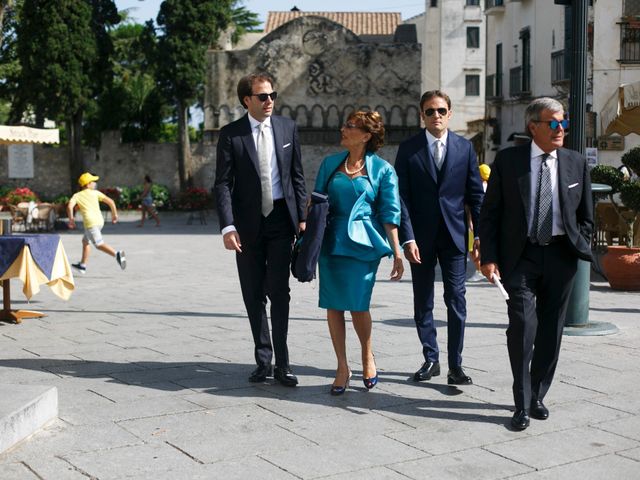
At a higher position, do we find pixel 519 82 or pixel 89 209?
pixel 519 82

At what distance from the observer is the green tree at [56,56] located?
35.3m

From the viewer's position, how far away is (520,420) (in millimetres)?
5555

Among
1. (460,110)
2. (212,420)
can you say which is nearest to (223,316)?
(212,420)

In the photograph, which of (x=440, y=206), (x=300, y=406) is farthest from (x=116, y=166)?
(x=300, y=406)

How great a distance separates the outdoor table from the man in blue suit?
4326mm

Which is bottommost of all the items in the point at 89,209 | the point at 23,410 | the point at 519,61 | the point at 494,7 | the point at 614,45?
the point at 23,410

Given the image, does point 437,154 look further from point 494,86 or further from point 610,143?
point 494,86

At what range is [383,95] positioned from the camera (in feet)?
127

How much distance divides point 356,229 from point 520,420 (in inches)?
60.2

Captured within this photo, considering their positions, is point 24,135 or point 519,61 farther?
point 519,61

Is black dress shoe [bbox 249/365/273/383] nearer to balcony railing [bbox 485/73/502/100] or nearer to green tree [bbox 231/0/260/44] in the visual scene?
balcony railing [bbox 485/73/502/100]

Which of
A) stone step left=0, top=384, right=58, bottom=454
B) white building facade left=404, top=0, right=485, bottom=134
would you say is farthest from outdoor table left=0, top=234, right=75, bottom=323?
white building facade left=404, top=0, right=485, bottom=134

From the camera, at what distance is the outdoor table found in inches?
383

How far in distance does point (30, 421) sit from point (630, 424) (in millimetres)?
3104
